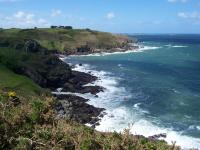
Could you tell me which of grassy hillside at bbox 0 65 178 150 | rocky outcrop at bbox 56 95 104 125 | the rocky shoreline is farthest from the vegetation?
rocky outcrop at bbox 56 95 104 125

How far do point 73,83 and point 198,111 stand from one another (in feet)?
128

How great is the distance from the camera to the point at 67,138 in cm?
1558

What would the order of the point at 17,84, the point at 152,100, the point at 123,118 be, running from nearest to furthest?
the point at 123,118 → the point at 17,84 → the point at 152,100

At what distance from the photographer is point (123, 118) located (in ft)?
230

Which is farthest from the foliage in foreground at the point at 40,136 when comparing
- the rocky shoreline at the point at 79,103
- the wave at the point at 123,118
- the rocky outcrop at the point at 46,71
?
the rocky outcrop at the point at 46,71

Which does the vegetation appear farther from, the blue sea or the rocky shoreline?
the rocky shoreline

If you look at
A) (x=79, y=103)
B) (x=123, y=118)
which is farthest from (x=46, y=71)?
(x=123, y=118)

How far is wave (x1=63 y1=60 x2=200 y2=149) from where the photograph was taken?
59.3m

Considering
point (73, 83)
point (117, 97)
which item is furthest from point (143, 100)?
point (73, 83)

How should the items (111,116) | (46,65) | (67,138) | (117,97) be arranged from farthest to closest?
(46,65) → (117,97) → (111,116) → (67,138)

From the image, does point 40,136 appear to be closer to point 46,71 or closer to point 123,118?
A: point 123,118

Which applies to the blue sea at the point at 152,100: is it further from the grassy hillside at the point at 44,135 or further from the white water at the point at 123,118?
the grassy hillside at the point at 44,135

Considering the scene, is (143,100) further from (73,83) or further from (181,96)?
(73,83)

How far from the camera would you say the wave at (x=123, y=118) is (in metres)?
59.3
